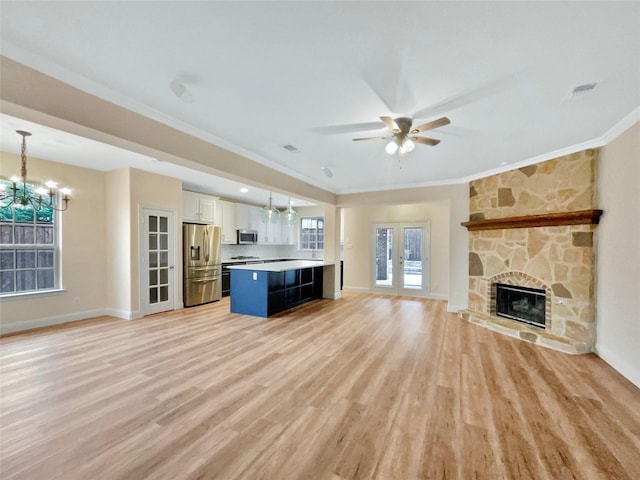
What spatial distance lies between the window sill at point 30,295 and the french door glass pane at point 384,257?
261 inches

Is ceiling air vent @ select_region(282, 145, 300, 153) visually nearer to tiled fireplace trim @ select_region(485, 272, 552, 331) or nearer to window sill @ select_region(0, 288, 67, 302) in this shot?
tiled fireplace trim @ select_region(485, 272, 552, 331)

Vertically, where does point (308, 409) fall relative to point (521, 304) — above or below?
below

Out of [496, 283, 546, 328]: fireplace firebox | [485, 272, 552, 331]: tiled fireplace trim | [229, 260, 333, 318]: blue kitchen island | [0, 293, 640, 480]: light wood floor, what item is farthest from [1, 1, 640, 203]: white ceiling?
[229, 260, 333, 318]: blue kitchen island

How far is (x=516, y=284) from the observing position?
4.50 m

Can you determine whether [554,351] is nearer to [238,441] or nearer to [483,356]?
[483,356]

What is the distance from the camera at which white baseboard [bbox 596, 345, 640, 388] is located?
109 inches

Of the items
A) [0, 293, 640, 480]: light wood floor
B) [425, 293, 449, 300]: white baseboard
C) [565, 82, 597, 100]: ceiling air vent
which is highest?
[565, 82, 597, 100]: ceiling air vent

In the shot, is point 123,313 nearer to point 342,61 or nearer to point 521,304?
point 342,61

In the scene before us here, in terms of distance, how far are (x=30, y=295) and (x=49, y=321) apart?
1.66 ft

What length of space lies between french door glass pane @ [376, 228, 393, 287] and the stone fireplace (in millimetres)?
2489

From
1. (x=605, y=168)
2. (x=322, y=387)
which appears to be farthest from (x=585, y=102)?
(x=322, y=387)

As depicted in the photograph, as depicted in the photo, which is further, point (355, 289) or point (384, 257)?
point (355, 289)

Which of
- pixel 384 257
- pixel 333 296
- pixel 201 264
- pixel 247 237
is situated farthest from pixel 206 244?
pixel 384 257

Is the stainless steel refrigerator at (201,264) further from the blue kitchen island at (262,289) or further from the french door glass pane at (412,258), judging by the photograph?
the french door glass pane at (412,258)
